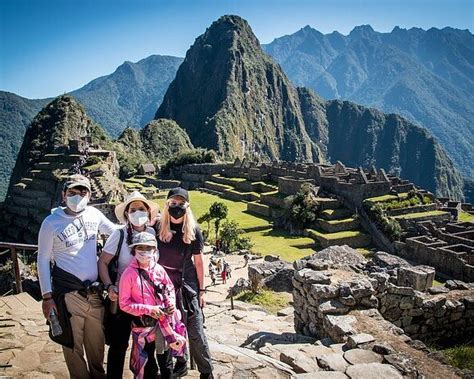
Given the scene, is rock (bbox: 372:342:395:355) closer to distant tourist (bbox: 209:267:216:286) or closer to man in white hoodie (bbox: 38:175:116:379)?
man in white hoodie (bbox: 38:175:116:379)

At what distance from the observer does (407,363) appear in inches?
205

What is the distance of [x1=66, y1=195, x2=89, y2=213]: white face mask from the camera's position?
4488 millimetres

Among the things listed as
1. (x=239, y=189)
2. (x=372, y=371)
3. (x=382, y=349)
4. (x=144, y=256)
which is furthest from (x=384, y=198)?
(x=144, y=256)

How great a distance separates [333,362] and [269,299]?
5954mm

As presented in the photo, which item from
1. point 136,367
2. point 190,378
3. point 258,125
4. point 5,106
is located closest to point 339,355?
point 190,378

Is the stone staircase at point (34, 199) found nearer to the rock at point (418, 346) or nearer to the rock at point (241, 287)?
the rock at point (241, 287)

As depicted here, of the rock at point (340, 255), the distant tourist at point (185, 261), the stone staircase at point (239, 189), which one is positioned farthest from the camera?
the stone staircase at point (239, 189)

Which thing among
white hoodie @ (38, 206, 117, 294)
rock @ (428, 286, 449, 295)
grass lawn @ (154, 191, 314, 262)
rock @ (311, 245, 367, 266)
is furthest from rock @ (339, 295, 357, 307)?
grass lawn @ (154, 191, 314, 262)

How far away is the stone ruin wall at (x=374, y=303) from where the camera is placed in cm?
696

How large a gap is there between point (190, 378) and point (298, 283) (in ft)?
11.0

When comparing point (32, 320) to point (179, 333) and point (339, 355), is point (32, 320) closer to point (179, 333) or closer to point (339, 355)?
point (179, 333)

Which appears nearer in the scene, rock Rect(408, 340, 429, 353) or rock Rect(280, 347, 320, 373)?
rock Rect(280, 347, 320, 373)

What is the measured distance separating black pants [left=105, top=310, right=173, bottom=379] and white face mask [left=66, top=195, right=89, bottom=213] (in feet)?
3.78

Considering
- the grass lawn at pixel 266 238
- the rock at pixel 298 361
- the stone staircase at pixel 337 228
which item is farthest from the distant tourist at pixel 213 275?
the stone staircase at pixel 337 228
